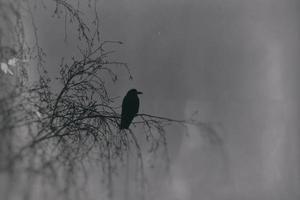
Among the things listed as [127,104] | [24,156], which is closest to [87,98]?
[24,156]

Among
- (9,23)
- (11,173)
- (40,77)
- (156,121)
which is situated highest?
(9,23)

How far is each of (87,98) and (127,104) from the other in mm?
1028

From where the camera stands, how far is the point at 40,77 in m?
2.59

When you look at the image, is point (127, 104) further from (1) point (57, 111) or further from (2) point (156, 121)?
(1) point (57, 111)

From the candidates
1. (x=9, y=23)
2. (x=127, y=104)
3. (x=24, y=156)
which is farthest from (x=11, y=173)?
(x=127, y=104)

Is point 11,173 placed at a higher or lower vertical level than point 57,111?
lower

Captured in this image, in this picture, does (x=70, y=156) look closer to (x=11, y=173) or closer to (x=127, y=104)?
(x=11, y=173)

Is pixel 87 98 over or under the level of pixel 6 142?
over

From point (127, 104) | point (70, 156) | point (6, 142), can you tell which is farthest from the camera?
point (127, 104)

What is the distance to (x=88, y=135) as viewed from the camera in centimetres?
265

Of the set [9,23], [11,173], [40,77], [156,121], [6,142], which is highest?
[9,23]

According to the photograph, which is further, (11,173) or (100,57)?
(100,57)

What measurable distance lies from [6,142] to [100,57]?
2.55 ft

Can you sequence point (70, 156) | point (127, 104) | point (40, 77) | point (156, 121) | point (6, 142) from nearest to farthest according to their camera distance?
point (6, 142) < point (70, 156) < point (40, 77) < point (156, 121) < point (127, 104)
